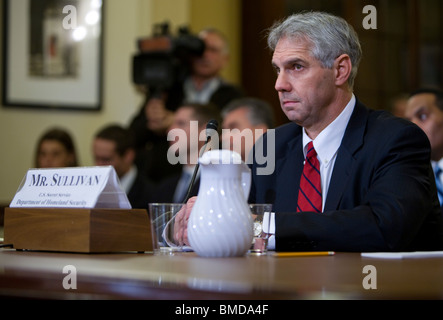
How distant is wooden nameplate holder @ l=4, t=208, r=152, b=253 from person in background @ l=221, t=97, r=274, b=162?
2.16m

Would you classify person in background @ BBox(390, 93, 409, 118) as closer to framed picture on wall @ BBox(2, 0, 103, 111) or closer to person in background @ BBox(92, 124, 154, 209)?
person in background @ BBox(92, 124, 154, 209)

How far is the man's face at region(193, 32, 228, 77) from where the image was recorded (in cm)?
475

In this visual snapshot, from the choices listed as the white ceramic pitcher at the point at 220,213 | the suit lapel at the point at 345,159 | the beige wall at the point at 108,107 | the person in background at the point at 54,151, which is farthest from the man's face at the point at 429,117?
the white ceramic pitcher at the point at 220,213

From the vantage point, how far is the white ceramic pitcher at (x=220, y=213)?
1.44 meters

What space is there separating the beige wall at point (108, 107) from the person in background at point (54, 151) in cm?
58

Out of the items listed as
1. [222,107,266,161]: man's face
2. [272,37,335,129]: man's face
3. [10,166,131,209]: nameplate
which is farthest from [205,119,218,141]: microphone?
[222,107,266,161]: man's face

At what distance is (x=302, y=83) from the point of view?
2.11 metres

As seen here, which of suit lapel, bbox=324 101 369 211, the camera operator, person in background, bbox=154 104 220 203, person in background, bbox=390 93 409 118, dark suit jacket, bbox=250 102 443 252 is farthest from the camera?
person in background, bbox=390 93 409 118

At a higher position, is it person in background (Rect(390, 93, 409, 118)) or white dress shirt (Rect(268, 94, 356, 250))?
Answer: person in background (Rect(390, 93, 409, 118))

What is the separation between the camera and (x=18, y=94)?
496cm

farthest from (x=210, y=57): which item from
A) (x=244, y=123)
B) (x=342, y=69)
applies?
(x=342, y=69)

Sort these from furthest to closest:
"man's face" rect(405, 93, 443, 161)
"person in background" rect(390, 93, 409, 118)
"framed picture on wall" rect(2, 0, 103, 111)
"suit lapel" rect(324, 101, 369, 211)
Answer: "person in background" rect(390, 93, 409, 118) < "framed picture on wall" rect(2, 0, 103, 111) < "man's face" rect(405, 93, 443, 161) < "suit lapel" rect(324, 101, 369, 211)

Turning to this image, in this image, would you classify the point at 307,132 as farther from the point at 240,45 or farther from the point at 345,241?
the point at 240,45
